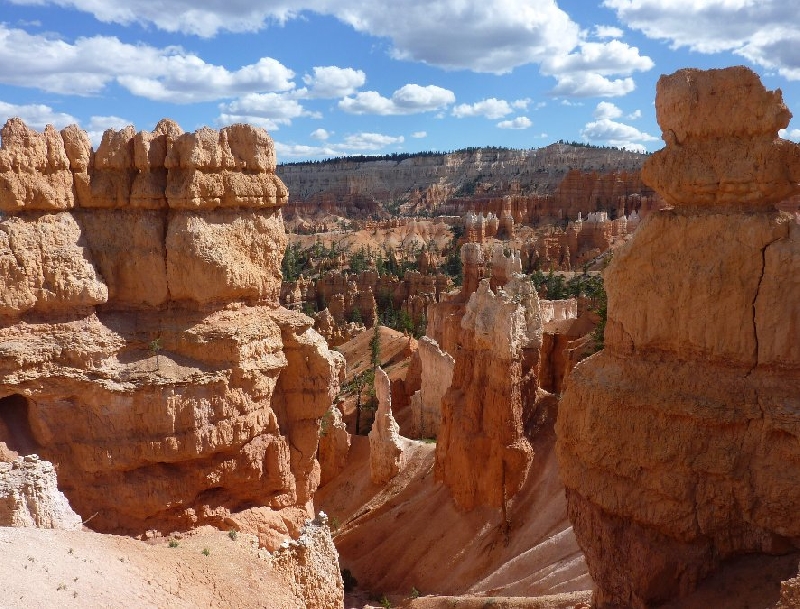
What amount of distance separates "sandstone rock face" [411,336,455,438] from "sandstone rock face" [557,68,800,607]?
15.6 meters

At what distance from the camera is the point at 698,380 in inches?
330

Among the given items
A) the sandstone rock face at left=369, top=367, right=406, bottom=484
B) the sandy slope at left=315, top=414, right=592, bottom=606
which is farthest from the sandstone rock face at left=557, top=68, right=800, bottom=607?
the sandstone rock face at left=369, top=367, right=406, bottom=484

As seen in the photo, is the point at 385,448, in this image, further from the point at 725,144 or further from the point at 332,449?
the point at 725,144

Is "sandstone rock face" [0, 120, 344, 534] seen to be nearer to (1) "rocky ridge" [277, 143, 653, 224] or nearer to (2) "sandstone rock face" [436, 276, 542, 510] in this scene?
(2) "sandstone rock face" [436, 276, 542, 510]

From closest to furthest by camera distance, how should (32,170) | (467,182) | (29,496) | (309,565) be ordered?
(29,496)
(309,565)
(32,170)
(467,182)

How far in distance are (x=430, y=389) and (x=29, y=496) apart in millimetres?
17679

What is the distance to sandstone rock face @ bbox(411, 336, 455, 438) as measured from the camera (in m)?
25.0

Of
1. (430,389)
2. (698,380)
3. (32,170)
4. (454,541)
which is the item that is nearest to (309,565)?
(698,380)

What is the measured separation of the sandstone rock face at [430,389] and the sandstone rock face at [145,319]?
11.0 metres

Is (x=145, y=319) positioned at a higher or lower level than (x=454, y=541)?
higher

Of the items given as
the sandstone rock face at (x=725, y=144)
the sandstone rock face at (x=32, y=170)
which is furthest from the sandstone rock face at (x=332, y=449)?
the sandstone rock face at (x=725, y=144)

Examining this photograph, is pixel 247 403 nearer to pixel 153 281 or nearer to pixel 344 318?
pixel 153 281

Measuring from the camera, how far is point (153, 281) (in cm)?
1345

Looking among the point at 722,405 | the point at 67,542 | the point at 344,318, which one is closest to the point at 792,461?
the point at 722,405
